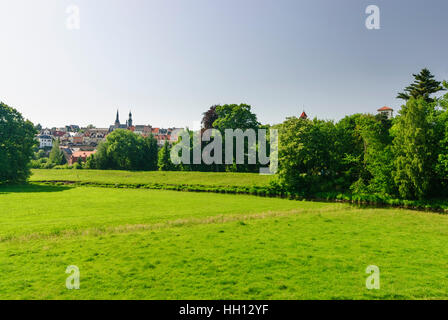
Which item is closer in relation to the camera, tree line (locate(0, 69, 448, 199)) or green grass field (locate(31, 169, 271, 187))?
tree line (locate(0, 69, 448, 199))

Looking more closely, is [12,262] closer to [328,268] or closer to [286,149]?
[328,268]

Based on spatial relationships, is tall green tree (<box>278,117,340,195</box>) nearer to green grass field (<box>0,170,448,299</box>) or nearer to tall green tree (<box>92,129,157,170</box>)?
green grass field (<box>0,170,448,299</box>)

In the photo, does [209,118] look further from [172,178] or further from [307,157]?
[307,157]

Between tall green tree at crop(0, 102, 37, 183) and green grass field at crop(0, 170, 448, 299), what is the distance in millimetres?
39261

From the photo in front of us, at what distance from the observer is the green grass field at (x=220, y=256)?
10.2 metres

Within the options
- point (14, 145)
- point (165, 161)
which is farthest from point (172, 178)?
point (14, 145)

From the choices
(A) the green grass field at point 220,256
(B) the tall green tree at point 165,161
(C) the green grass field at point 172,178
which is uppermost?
(B) the tall green tree at point 165,161

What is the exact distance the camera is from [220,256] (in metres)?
13.9

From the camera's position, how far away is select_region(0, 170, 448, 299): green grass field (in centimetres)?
1017

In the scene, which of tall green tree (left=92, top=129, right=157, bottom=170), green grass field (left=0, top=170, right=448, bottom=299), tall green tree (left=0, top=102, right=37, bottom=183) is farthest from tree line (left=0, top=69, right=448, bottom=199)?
tall green tree (left=92, top=129, right=157, bottom=170)

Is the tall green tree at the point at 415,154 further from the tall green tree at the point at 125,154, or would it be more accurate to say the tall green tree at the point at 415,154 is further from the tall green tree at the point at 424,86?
the tall green tree at the point at 125,154

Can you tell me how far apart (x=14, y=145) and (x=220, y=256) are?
2463 inches

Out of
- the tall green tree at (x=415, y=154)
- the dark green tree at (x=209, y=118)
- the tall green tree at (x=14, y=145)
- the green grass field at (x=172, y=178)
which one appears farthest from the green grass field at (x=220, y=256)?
the dark green tree at (x=209, y=118)

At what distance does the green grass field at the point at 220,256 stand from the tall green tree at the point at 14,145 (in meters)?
39.3
